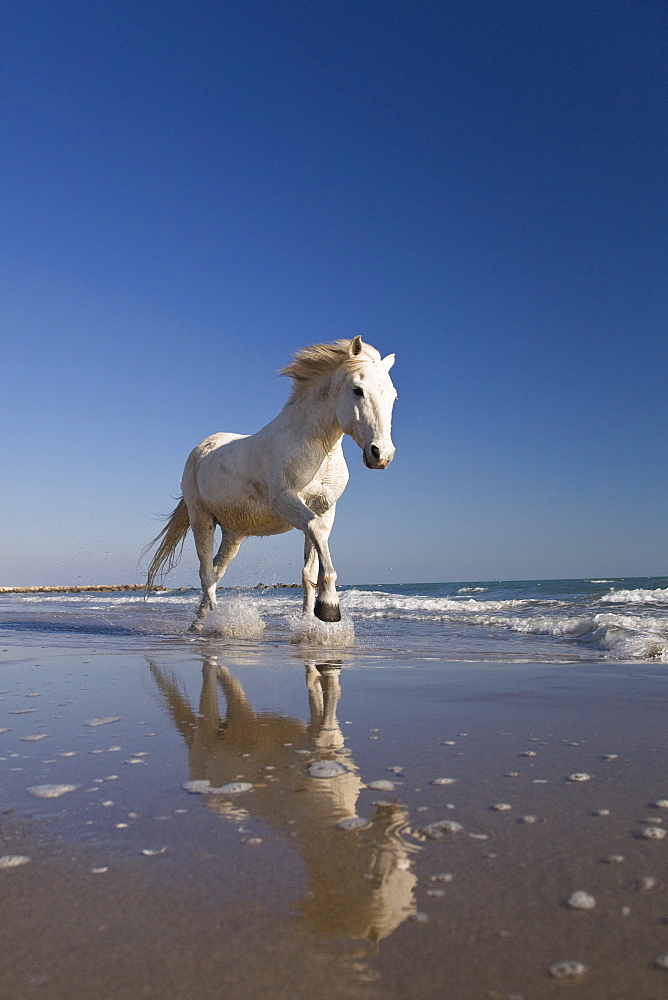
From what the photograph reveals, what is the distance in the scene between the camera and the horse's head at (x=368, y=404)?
471 centimetres

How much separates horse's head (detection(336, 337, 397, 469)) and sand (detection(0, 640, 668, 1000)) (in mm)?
2601

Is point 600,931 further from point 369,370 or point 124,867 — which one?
point 369,370

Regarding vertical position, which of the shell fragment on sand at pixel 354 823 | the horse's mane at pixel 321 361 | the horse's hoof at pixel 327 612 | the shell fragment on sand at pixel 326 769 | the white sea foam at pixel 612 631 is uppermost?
the horse's mane at pixel 321 361

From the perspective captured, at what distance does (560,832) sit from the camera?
3.76ft

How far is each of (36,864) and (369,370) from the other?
14.3 ft

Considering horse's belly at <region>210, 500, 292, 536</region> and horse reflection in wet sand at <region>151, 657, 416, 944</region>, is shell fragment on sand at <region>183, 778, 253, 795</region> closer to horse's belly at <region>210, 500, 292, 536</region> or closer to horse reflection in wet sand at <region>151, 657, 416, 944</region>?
horse reflection in wet sand at <region>151, 657, 416, 944</region>

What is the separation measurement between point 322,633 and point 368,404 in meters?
1.86

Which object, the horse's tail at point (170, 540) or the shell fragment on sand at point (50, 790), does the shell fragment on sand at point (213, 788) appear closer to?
the shell fragment on sand at point (50, 790)

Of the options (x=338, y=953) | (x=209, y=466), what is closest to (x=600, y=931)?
(x=338, y=953)

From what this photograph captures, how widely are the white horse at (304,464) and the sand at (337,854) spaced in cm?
287

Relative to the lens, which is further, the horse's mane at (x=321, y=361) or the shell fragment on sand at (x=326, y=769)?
the horse's mane at (x=321, y=361)

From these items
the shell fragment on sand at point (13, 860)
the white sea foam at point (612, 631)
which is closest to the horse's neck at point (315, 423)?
the white sea foam at point (612, 631)

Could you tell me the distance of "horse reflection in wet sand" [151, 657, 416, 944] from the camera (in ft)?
2.94

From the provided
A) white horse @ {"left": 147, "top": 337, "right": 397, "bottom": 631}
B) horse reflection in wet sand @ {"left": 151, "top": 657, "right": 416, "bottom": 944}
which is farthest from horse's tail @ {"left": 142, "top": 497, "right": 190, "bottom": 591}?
horse reflection in wet sand @ {"left": 151, "top": 657, "right": 416, "bottom": 944}
